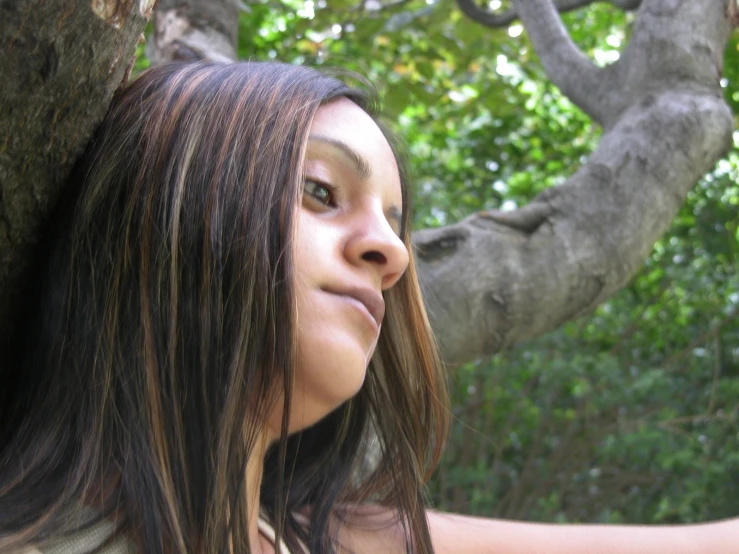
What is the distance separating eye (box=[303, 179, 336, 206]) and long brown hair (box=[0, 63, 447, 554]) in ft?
0.14

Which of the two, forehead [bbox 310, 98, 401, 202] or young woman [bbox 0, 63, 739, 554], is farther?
forehead [bbox 310, 98, 401, 202]

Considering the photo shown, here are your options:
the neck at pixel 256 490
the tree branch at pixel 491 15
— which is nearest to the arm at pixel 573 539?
the neck at pixel 256 490

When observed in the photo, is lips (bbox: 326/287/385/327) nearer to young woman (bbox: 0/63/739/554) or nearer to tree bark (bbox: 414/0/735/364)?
young woman (bbox: 0/63/739/554)

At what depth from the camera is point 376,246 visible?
1.33 metres

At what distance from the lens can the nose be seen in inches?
52.0

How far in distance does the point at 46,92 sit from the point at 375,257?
0.51 m

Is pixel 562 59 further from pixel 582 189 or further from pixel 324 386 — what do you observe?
pixel 324 386

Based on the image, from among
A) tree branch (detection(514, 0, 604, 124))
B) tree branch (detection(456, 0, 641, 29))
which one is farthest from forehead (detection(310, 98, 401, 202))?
tree branch (detection(456, 0, 641, 29))

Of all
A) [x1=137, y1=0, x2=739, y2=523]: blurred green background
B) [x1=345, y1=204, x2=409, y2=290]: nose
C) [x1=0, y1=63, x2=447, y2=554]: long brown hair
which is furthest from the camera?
[x1=137, y1=0, x2=739, y2=523]: blurred green background

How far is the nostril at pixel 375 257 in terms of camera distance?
134cm

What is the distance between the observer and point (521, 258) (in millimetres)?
2074

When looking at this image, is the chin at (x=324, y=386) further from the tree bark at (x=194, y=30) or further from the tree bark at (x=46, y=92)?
the tree bark at (x=194, y=30)

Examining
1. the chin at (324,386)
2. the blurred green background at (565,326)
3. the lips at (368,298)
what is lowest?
the blurred green background at (565,326)

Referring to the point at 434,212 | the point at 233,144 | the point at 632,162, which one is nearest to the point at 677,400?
the point at 434,212
